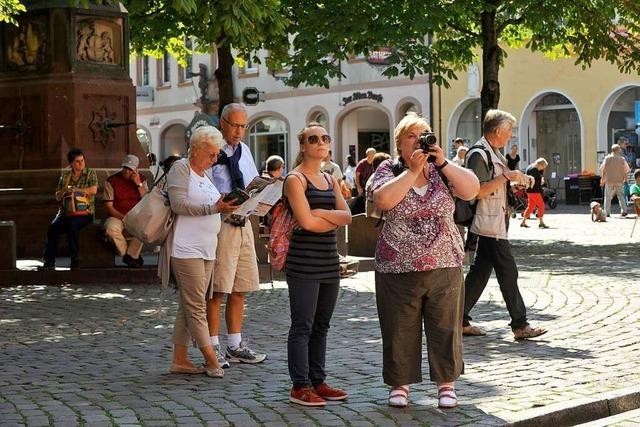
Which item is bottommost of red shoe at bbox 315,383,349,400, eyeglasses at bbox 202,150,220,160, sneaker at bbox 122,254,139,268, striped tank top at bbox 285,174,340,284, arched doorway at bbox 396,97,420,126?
red shoe at bbox 315,383,349,400

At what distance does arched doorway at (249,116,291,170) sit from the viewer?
57031 mm

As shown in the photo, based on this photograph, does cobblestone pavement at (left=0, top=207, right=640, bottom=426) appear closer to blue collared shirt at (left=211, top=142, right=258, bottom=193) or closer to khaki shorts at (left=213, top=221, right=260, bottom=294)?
khaki shorts at (left=213, top=221, right=260, bottom=294)

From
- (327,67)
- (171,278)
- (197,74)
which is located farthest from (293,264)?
(197,74)

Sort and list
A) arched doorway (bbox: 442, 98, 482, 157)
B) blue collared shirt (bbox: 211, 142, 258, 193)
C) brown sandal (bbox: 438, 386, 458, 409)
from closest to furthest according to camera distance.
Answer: brown sandal (bbox: 438, 386, 458, 409), blue collared shirt (bbox: 211, 142, 258, 193), arched doorway (bbox: 442, 98, 482, 157)

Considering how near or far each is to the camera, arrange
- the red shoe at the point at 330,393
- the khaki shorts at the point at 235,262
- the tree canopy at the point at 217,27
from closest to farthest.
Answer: the red shoe at the point at 330,393, the khaki shorts at the point at 235,262, the tree canopy at the point at 217,27

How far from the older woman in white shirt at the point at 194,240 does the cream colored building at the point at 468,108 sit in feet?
110

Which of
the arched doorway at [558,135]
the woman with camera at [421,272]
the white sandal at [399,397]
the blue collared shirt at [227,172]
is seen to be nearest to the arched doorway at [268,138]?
the arched doorway at [558,135]

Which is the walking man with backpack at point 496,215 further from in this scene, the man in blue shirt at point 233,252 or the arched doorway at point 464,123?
the arched doorway at point 464,123

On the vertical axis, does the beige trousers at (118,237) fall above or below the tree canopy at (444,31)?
below

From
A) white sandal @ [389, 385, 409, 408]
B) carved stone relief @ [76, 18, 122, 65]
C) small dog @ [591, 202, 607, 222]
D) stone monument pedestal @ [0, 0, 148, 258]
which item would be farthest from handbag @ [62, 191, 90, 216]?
small dog @ [591, 202, 607, 222]

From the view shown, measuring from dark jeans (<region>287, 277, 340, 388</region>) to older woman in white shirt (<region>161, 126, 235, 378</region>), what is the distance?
42.7 inches

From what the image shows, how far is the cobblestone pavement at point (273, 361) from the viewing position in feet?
25.8

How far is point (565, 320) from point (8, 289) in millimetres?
7487

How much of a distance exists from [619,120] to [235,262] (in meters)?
36.8
